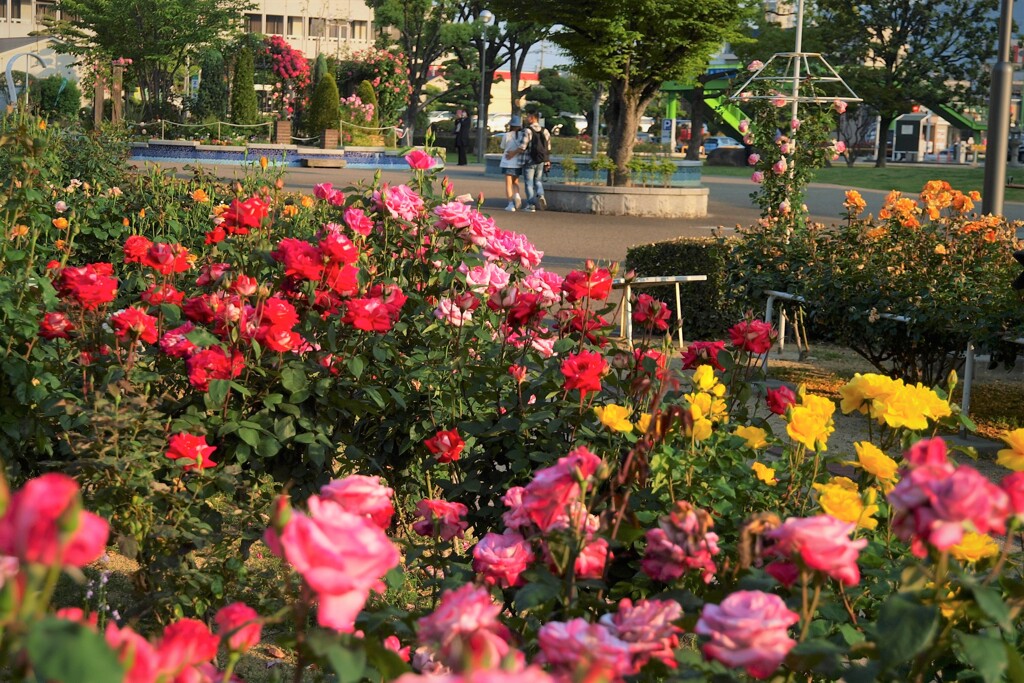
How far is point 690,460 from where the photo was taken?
2879mm

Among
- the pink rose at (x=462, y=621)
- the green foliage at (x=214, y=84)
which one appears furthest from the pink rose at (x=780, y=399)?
the green foliage at (x=214, y=84)

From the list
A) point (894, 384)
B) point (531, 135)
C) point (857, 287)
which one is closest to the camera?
point (894, 384)

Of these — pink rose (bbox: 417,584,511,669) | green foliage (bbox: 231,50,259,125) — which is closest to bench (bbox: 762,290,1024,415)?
pink rose (bbox: 417,584,511,669)

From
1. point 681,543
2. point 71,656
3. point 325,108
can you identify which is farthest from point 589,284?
point 325,108

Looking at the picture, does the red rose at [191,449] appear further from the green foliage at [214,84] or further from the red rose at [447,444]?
the green foliage at [214,84]

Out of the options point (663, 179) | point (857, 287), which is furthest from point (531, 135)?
point (857, 287)

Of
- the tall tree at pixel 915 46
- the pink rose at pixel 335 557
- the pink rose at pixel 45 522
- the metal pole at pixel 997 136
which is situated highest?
the tall tree at pixel 915 46

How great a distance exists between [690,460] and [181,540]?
1379mm

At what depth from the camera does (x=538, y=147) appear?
20.2m

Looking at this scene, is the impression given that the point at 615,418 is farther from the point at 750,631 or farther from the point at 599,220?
the point at 599,220

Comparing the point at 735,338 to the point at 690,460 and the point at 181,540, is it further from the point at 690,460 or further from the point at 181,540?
the point at 181,540

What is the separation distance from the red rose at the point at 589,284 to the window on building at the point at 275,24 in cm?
8286

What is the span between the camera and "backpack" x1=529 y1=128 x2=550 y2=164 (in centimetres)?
2005

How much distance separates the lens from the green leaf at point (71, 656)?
1.05 metres
